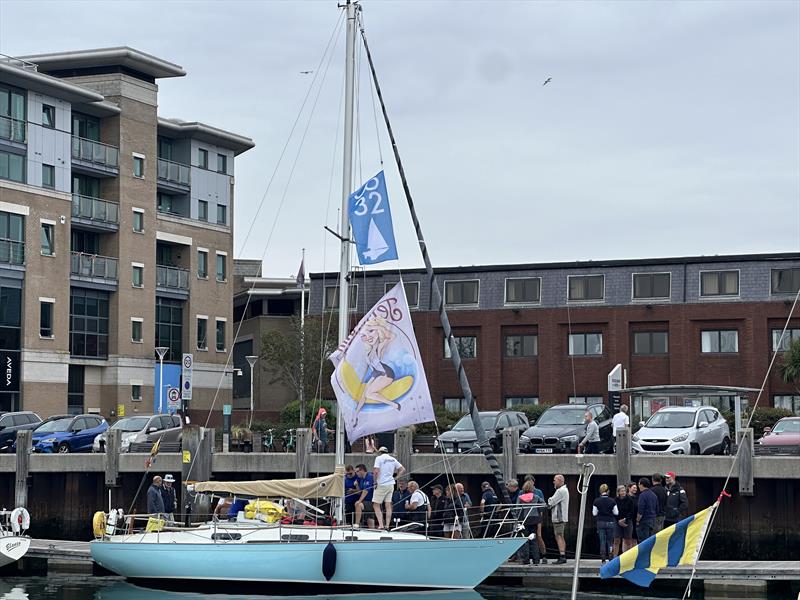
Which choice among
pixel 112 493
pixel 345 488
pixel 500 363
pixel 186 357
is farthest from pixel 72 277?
pixel 345 488

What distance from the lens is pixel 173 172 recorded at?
72875mm

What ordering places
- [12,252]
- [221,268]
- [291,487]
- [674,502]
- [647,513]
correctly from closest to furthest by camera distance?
[647,513], [291,487], [674,502], [12,252], [221,268]

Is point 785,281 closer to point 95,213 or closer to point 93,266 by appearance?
point 93,266

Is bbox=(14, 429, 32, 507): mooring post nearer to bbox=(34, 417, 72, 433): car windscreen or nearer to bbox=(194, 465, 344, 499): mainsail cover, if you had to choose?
bbox=(34, 417, 72, 433): car windscreen

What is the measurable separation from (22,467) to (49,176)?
29.4 meters

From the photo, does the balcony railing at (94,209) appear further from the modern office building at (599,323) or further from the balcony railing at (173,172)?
the modern office building at (599,323)

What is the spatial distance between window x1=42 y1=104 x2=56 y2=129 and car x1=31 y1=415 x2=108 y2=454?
23.4m

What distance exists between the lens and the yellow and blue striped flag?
15.5 m

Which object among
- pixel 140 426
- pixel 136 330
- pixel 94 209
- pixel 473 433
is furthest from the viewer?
pixel 136 330

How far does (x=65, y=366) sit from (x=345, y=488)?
3718 centimetres

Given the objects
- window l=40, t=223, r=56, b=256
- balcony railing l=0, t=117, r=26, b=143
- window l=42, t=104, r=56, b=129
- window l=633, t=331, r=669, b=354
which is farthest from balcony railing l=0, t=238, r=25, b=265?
window l=633, t=331, r=669, b=354

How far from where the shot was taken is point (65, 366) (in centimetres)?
6294

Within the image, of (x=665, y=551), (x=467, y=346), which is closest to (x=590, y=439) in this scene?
(x=665, y=551)

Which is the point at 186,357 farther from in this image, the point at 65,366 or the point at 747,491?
the point at 747,491
